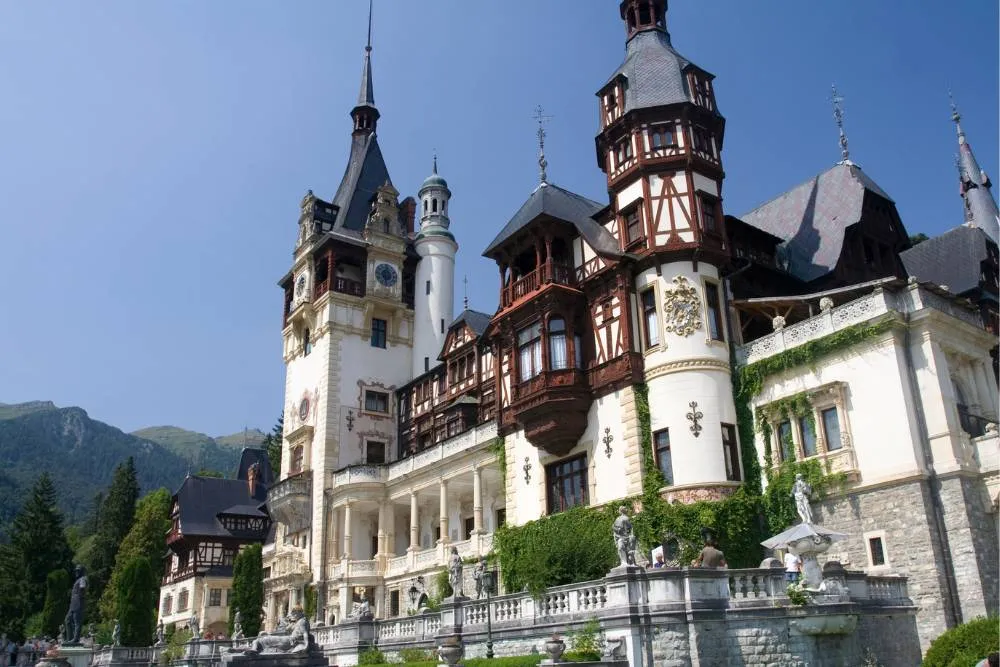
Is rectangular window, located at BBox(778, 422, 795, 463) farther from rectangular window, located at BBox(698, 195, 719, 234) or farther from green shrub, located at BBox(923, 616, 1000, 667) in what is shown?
green shrub, located at BBox(923, 616, 1000, 667)

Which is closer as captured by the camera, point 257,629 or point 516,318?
point 516,318

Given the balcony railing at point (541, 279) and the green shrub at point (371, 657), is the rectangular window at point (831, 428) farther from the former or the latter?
the green shrub at point (371, 657)

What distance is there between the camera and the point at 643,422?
3072 centimetres

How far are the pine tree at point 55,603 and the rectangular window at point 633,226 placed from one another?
165 feet

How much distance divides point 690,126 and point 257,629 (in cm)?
3741

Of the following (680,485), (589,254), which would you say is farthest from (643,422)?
(589,254)

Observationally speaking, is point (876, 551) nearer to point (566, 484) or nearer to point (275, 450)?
point (566, 484)

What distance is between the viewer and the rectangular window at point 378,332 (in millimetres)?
54344

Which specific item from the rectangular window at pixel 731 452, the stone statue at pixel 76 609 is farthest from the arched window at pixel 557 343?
the stone statue at pixel 76 609

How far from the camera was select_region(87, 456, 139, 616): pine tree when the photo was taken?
7844 centimetres

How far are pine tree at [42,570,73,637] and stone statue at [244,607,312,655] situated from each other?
41.4m

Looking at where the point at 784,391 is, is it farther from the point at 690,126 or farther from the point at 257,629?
the point at 257,629

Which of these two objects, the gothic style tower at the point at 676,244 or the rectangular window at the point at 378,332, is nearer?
the gothic style tower at the point at 676,244

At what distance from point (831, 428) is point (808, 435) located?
0.81m
